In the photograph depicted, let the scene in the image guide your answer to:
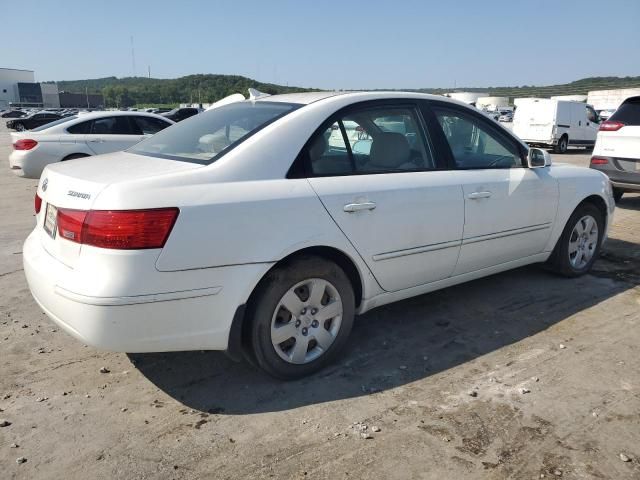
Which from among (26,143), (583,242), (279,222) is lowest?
(583,242)

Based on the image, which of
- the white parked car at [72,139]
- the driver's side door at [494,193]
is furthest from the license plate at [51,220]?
the white parked car at [72,139]

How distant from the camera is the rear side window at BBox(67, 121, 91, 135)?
382 inches

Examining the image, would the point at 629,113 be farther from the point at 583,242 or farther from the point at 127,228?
the point at 127,228

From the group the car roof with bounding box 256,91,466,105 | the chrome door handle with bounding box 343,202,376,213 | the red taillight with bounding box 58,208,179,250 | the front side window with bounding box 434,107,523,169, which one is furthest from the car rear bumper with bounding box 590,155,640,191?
the red taillight with bounding box 58,208,179,250

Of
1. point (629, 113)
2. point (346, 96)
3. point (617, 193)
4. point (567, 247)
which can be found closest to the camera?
point (346, 96)

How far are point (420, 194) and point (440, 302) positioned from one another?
4.23ft

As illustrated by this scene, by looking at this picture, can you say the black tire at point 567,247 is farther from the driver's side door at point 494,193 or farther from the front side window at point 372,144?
the front side window at point 372,144

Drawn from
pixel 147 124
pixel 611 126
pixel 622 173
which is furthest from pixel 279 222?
pixel 147 124

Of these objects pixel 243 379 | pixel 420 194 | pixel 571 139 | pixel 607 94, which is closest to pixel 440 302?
pixel 420 194

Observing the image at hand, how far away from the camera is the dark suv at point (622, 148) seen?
7.80 meters

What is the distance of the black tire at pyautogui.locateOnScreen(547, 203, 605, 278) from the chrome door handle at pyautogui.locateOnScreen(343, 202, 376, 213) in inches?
93.8

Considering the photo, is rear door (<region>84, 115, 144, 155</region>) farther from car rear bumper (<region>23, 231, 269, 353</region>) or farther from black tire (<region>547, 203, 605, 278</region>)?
black tire (<region>547, 203, 605, 278</region>)

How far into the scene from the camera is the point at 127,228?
95.8 inches

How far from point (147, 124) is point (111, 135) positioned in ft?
2.53
